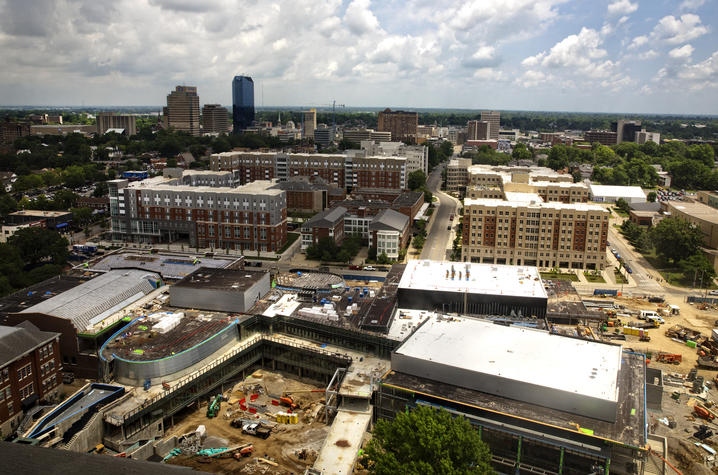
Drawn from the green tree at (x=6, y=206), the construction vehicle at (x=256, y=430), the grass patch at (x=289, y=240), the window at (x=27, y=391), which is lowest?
the construction vehicle at (x=256, y=430)

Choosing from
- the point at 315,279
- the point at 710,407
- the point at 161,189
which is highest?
the point at 161,189

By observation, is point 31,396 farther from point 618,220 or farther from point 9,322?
point 618,220

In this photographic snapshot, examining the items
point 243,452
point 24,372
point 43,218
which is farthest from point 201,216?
point 243,452

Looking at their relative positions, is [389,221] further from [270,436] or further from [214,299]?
[270,436]

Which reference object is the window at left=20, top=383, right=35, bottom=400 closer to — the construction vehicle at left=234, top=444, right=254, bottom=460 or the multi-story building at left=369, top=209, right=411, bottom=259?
the construction vehicle at left=234, top=444, right=254, bottom=460

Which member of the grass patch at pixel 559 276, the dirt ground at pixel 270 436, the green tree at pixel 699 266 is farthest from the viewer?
the grass patch at pixel 559 276

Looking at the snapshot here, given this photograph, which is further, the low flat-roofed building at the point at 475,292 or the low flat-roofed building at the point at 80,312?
the low flat-roofed building at the point at 475,292

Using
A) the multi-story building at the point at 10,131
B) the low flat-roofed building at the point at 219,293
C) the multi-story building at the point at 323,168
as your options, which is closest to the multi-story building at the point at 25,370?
the low flat-roofed building at the point at 219,293

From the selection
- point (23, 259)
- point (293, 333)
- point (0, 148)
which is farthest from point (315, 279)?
point (0, 148)

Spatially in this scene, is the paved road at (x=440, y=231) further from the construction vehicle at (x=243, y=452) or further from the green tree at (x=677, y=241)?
the construction vehicle at (x=243, y=452)
